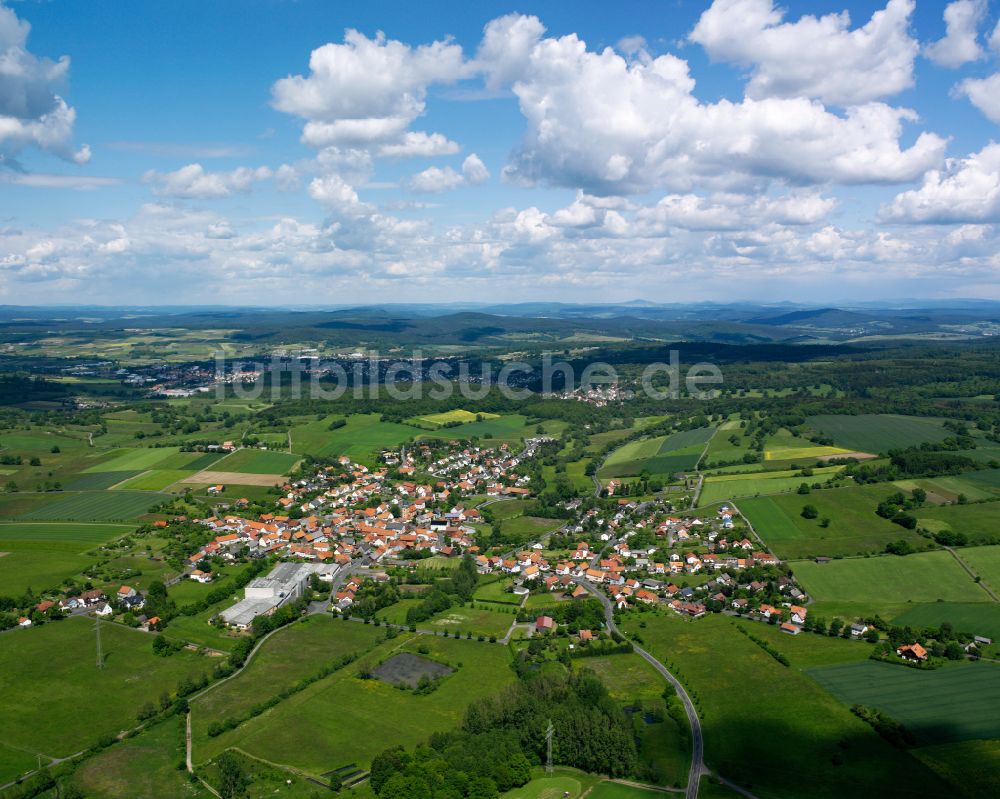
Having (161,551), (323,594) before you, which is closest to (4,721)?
(323,594)

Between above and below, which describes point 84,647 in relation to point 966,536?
below

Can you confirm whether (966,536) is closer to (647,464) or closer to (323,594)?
(647,464)

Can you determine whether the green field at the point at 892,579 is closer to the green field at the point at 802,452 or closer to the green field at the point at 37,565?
the green field at the point at 802,452

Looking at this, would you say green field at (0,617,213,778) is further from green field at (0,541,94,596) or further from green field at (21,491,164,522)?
green field at (21,491,164,522)

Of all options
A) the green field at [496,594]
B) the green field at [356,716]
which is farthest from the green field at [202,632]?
the green field at [496,594]

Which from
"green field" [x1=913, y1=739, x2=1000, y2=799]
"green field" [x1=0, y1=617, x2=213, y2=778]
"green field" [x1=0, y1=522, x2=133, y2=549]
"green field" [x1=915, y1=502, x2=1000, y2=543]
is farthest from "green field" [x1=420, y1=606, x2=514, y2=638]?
"green field" [x1=915, y1=502, x2=1000, y2=543]

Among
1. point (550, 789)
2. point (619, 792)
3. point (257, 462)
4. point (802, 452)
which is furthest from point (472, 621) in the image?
point (802, 452)

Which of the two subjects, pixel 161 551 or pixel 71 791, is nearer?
pixel 71 791
